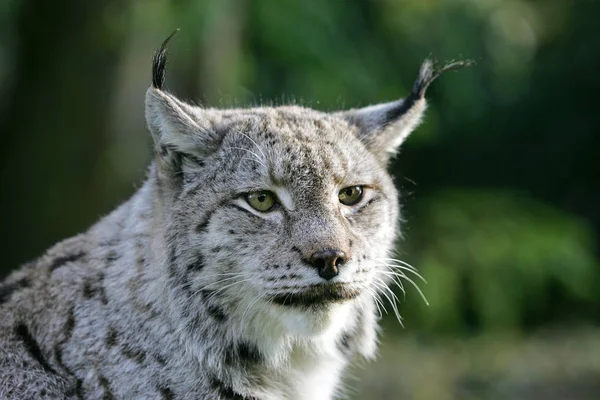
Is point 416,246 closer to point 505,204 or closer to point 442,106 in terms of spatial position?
point 505,204

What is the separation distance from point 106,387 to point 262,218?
4.54 ft

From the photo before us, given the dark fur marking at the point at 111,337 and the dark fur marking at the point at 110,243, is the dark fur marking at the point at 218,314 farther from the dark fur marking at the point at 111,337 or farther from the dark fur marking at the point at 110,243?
the dark fur marking at the point at 110,243

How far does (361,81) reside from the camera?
12742 mm

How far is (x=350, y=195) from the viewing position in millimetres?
5871

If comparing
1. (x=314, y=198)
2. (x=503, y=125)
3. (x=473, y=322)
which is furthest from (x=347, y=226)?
(x=503, y=125)

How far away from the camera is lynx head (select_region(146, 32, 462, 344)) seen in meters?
5.34

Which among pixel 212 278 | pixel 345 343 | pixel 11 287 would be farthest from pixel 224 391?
pixel 11 287

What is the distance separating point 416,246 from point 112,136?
5.02m

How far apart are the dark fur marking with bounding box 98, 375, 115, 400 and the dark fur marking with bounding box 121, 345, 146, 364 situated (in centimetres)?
19

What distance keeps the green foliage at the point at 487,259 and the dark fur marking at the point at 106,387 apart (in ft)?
27.9

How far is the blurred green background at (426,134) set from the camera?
39.0 ft

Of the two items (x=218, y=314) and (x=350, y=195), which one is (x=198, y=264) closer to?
(x=218, y=314)

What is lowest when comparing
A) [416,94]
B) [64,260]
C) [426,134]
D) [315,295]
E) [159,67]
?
[64,260]

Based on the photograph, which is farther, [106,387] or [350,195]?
[350,195]
